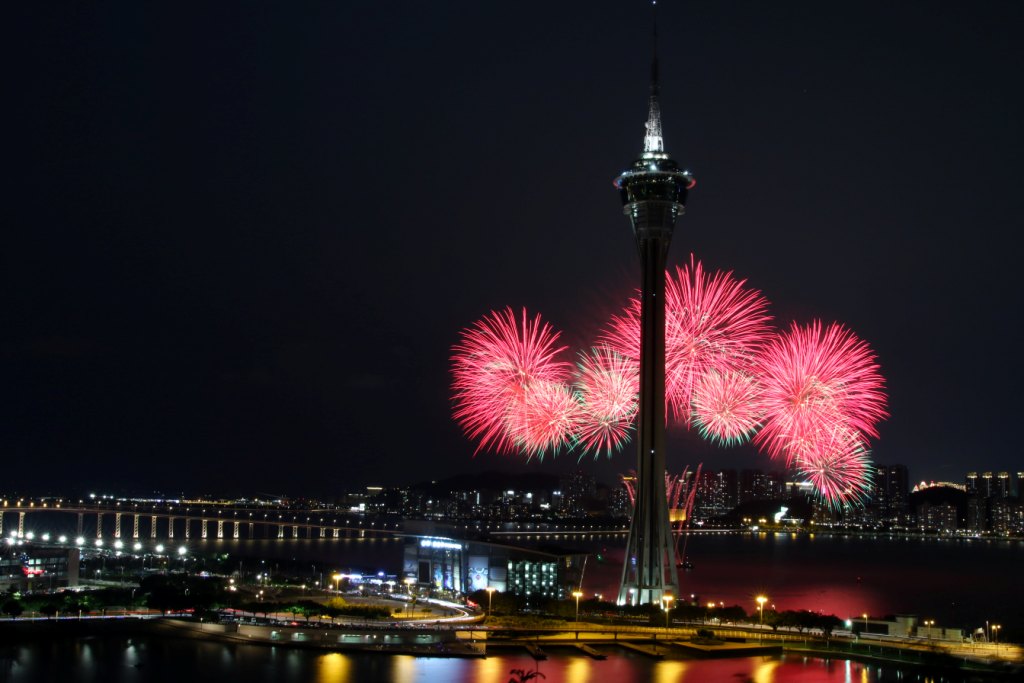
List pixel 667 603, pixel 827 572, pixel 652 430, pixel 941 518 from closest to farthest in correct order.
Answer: pixel 667 603 → pixel 652 430 → pixel 827 572 → pixel 941 518

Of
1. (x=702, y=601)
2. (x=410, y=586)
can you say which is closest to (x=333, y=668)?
(x=410, y=586)

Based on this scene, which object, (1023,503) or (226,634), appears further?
(1023,503)

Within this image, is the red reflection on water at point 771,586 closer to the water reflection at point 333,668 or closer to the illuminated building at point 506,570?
the illuminated building at point 506,570

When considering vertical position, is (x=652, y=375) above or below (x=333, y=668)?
above

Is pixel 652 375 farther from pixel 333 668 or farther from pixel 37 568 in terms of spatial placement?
pixel 37 568

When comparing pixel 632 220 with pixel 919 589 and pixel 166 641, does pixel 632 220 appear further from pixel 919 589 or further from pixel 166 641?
pixel 919 589

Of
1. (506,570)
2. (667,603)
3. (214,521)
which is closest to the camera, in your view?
(667,603)

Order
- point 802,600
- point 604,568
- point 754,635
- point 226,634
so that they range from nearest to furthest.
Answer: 1. point 754,635
2. point 226,634
3. point 802,600
4. point 604,568

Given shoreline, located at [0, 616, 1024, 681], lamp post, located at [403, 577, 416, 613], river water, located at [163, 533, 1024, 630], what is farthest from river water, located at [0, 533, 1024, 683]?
lamp post, located at [403, 577, 416, 613]

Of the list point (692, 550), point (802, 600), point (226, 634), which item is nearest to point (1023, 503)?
point (692, 550)
